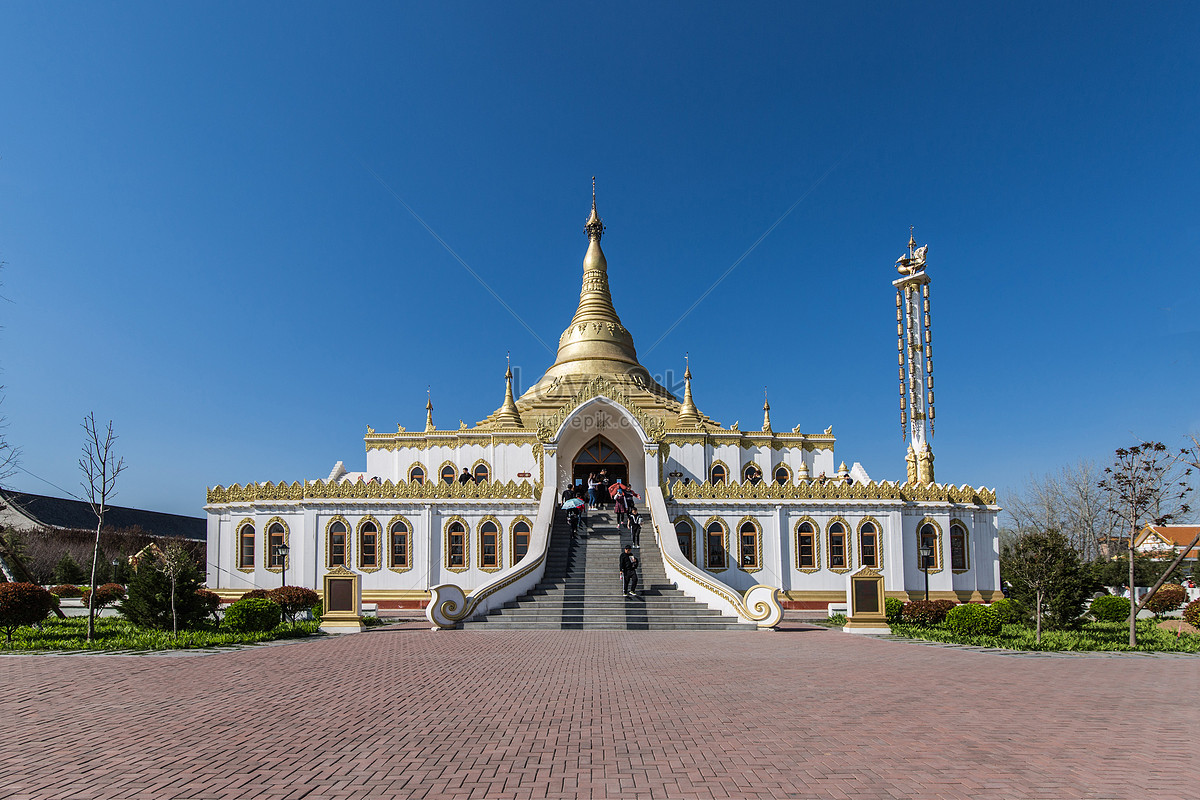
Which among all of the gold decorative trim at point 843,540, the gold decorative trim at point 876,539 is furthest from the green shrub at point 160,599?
the gold decorative trim at point 876,539

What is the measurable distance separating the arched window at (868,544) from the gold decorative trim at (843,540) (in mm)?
433

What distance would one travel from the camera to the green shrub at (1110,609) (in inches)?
1011

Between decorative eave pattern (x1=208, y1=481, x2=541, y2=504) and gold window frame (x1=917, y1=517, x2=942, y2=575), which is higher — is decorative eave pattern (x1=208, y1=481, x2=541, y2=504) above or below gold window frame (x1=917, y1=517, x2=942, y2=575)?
above

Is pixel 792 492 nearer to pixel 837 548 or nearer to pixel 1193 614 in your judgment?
pixel 837 548

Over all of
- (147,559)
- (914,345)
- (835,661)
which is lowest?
(835,661)

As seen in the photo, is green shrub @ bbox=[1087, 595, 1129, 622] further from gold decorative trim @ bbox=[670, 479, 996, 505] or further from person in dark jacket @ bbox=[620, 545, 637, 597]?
person in dark jacket @ bbox=[620, 545, 637, 597]

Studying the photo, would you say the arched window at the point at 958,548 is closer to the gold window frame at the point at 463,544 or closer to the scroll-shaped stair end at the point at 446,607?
the gold window frame at the point at 463,544

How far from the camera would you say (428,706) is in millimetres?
10703

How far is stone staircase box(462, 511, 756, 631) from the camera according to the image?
875 inches

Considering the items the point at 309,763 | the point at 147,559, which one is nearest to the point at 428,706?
the point at 309,763

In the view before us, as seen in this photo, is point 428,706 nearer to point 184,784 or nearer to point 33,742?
point 184,784

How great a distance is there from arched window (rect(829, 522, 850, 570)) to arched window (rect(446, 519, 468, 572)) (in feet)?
48.8

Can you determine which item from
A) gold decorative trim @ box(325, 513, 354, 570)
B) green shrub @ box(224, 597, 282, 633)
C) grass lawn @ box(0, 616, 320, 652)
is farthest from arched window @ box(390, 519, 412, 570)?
green shrub @ box(224, 597, 282, 633)

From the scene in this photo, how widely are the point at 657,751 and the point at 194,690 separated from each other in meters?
7.95
